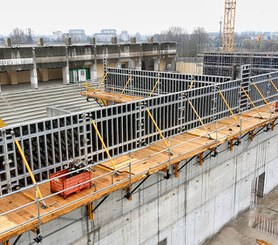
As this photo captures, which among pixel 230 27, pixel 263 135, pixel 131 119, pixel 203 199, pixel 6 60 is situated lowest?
pixel 203 199

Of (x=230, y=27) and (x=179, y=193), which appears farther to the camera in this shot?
(x=230, y=27)

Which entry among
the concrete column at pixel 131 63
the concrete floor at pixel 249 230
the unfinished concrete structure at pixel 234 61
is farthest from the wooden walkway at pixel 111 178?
the concrete column at pixel 131 63

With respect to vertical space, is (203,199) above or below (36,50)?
below

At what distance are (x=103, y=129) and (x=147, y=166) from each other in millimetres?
2544

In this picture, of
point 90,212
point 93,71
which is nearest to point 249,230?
point 90,212

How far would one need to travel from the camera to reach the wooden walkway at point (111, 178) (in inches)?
382

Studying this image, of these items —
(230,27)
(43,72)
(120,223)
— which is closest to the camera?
(120,223)

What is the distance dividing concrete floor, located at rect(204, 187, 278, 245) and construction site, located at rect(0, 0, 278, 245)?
0.07m

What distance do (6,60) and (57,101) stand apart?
6.66 m

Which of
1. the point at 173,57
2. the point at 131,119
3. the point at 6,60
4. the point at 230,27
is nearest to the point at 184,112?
the point at 131,119

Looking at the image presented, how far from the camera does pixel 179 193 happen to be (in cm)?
1716

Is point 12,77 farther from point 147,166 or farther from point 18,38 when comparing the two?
point 18,38

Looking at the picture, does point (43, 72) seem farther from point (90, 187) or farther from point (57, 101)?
point (90, 187)

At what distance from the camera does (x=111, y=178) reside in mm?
12523
